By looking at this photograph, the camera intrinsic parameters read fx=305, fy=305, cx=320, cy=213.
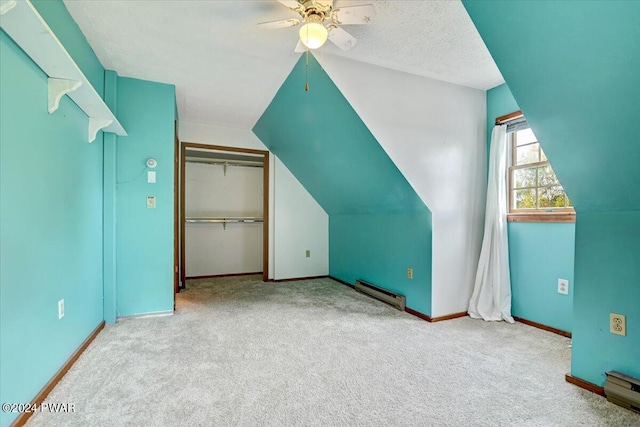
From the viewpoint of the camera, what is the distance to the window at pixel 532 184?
8.45 ft

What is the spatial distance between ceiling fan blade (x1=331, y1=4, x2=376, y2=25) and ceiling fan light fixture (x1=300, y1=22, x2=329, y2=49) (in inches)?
3.7

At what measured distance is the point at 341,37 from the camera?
189 cm

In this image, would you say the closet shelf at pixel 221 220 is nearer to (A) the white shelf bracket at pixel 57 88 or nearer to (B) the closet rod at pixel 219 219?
(B) the closet rod at pixel 219 219

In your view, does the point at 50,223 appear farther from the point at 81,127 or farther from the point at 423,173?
the point at 423,173

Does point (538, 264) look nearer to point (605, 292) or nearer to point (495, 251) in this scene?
point (495, 251)

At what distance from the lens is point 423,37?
6.73 feet

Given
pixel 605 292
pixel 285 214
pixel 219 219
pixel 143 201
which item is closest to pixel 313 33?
pixel 605 292

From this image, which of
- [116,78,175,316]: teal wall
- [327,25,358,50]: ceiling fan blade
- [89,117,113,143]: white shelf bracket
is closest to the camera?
[327,25,358,50]: ceiling fan blade

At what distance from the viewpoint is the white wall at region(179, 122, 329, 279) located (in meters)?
4.28

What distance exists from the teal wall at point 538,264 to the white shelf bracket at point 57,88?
10.8 feet

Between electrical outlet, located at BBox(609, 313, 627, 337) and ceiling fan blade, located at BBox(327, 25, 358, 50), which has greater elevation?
ceiling fan blade, located at BBox(327, 25, 358, 50)

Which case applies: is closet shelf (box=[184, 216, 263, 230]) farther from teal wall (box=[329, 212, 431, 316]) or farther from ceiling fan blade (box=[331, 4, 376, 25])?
ceiling fan blade (box=[331, 4, 376, 25])

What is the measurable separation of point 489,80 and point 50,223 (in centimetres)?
347

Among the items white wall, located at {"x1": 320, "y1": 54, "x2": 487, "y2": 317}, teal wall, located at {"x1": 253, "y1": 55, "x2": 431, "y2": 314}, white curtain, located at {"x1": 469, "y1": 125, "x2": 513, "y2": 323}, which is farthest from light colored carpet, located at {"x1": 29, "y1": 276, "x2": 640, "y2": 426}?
teal wall, located at {"x1": 253, "y1": 55, "x2": 431, "y2": 314}
